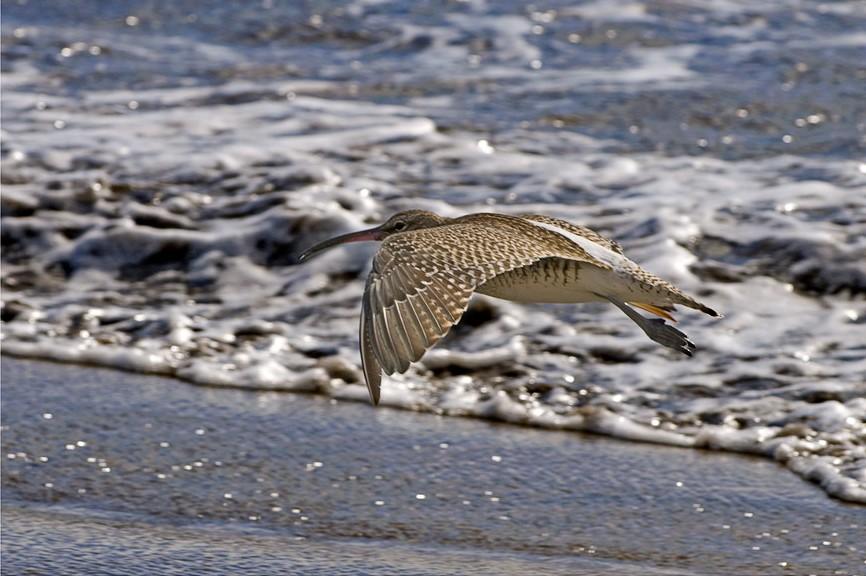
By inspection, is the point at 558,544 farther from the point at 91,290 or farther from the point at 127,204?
the point at 127,204

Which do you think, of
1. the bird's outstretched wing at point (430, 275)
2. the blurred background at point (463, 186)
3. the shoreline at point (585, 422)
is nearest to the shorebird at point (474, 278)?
the bird's outstretched wing at point (430, 275)

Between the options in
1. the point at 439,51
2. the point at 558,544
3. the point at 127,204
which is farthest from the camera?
the point at 439,51

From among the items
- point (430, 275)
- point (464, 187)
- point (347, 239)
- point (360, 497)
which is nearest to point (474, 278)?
point (430, 275)

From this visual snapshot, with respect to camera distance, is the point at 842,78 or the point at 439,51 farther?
the point at 439,51

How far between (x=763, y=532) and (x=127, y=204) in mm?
3921

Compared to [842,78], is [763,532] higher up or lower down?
lower down

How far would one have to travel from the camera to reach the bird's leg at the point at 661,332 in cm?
435

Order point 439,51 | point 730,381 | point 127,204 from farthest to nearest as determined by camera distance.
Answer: point 439,51 → point 127,204 → point 730,381

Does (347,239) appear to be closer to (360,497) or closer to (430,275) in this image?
(360,497)

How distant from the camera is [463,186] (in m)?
7.41

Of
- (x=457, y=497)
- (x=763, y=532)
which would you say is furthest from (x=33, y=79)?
(x=763, y=532)

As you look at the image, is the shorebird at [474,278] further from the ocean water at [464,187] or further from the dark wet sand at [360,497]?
the ocean water at [464,187]

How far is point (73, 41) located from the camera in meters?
10.4

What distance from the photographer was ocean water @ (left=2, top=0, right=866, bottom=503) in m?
5.25
